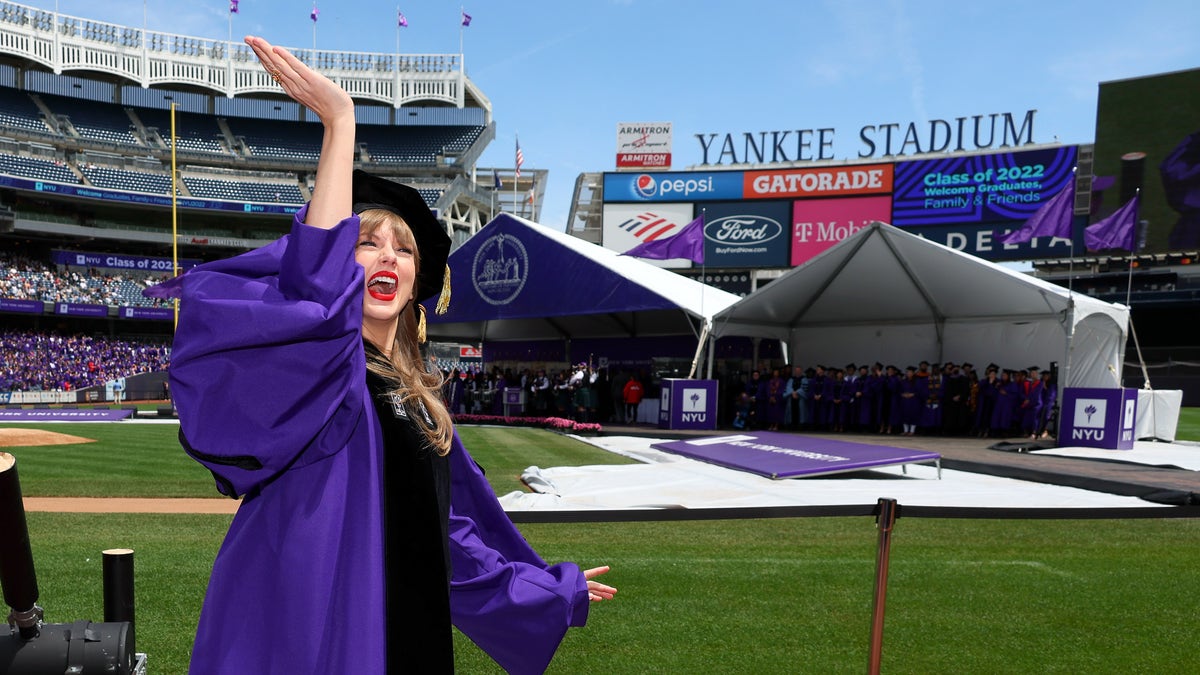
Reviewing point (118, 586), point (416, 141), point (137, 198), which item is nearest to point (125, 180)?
point (137, 198)

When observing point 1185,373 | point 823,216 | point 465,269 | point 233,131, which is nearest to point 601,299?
point 465,269

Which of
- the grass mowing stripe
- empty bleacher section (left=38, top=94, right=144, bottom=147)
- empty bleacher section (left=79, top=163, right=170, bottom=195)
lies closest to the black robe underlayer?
the grass mowing stripe

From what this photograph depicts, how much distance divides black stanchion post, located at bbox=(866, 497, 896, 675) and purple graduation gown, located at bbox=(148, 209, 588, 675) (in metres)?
2.14

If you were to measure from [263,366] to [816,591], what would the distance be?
191 inches

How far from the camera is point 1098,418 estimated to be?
15.3 meters

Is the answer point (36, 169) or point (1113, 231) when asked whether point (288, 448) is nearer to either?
point (1113, 231)

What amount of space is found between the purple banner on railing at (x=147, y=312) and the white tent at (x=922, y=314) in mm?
35199

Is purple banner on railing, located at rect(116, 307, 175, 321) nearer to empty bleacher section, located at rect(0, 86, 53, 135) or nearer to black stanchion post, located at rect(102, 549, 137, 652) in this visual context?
empty bleacher section, located at rect(0, 86, 53, 135)

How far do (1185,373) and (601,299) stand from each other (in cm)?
2912

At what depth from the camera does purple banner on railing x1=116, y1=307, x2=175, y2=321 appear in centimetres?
4212

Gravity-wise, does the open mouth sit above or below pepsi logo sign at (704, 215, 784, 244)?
below

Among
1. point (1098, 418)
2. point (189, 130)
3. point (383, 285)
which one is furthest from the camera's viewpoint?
point (189, 130)

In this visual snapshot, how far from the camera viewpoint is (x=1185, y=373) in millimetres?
33812

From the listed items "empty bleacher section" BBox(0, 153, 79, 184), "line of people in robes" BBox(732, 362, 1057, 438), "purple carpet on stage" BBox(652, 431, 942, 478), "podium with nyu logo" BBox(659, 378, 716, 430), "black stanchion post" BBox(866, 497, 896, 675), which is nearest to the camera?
"black stanchion post" BBox(866, 497, 896, 675)
